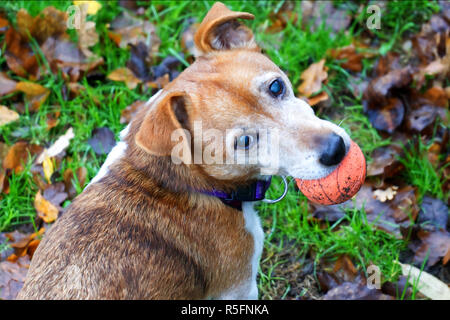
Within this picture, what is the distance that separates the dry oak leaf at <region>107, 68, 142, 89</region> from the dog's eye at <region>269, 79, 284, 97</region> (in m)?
2.18

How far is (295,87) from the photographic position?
15.3 feet

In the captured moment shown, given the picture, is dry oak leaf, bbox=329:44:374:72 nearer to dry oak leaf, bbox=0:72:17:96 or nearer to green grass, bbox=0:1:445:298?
green grass, bbox=0:1:445:298

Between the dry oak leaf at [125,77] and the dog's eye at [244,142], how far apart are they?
222 cm

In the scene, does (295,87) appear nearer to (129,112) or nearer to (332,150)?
(129,112)

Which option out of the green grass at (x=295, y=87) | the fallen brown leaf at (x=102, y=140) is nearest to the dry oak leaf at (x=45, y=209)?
the green grass at (x=295, y=87)

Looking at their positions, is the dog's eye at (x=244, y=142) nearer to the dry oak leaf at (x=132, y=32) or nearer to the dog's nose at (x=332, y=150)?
the dog's nose at (x=332, y=150)

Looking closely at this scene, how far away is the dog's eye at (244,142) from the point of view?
2.76 metres

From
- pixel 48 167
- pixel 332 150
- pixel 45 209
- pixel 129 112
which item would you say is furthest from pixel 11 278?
pixel 332 150

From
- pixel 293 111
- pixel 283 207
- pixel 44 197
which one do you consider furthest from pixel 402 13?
pixel 44 197

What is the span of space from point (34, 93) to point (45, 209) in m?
1.25

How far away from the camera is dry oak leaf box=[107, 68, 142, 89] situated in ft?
15.5

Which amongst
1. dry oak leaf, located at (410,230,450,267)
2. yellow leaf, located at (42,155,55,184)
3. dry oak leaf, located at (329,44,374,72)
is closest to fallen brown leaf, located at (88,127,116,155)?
yellow leaf, located at (42,155,55,184)
